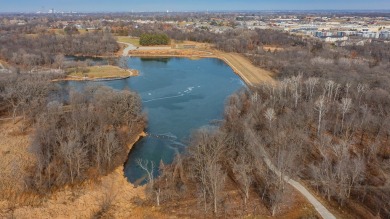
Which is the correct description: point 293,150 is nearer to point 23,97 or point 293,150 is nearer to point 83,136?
point 83,136

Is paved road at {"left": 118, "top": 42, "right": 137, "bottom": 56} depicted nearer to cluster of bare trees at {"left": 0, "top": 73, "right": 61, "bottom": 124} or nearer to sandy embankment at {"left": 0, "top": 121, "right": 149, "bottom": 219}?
cluster of bare trees at {"left": 0, "top": 73, "right": 61, "bottom": 124}

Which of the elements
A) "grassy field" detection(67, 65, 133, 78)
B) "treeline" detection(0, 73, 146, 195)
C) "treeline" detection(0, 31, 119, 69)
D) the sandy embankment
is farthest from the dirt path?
the sandy embankment

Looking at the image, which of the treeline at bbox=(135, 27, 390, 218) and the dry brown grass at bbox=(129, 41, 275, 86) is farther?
the dry brown grass at bbox=(129, 41, 275, 86)

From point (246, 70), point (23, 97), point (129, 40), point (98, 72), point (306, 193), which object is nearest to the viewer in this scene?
point (306, 193)

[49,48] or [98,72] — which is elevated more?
[49,48]

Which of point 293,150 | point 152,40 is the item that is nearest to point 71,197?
point 293,150

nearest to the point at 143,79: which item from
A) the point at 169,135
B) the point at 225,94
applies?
the point at 225,94
